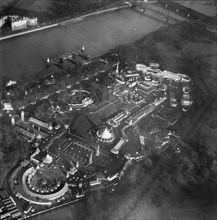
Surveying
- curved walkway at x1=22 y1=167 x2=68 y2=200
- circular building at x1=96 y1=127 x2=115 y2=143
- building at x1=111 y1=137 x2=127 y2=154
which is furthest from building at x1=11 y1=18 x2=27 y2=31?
curved walkway at x1=22 y1=167 x2=68 y2=200

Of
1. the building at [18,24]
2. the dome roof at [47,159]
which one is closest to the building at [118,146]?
the dome roof at [47,159]

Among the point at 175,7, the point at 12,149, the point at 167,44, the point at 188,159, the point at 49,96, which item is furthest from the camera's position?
the point at 175,7

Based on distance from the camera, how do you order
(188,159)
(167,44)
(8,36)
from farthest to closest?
(167,44) < (8,36) < (188,159)

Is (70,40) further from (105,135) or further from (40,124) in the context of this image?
(105,135)

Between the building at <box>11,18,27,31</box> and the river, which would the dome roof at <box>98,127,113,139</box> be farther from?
the building at <box>11,18,27,31</box>

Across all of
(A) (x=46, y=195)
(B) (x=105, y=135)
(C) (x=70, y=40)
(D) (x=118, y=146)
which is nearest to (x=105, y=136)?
(B) (x=105, y=135)

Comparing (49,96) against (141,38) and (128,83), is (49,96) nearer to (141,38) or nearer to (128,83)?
(128,83)

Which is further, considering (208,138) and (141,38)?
(141,38)

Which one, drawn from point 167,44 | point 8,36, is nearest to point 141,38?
point 167,44
